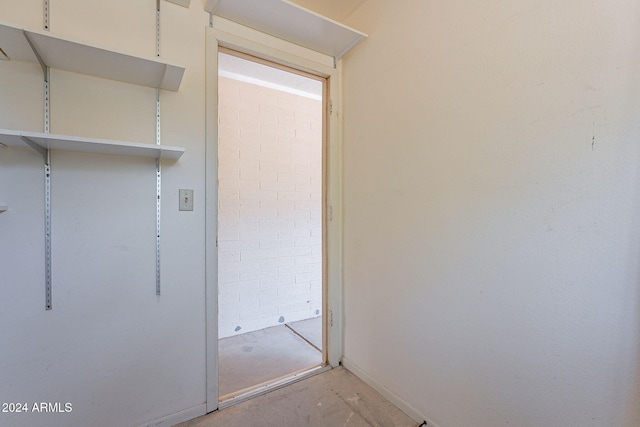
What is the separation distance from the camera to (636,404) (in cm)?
88

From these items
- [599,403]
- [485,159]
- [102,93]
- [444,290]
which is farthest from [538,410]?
[102,93]

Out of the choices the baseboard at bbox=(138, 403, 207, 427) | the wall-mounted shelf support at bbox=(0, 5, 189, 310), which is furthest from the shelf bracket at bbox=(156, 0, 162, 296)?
the baseboard at bbox=(138, 403, 207, 427)

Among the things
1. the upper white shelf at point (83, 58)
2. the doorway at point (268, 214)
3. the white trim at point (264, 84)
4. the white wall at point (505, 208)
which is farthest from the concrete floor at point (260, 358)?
the white trim at point (264, 84)

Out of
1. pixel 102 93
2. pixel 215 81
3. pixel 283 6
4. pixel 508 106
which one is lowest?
pixel 508 106

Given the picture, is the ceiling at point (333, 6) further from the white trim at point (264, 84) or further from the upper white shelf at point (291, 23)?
the white trim at point (264, 84)

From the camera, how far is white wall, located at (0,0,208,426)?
123 centimetres

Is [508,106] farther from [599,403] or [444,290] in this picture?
[599,403]

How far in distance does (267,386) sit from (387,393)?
0.79m

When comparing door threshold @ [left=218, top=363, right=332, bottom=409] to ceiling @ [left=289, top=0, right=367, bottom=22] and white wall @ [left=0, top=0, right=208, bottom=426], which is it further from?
ceiling @ [left=289, top=0, right=367, bottom=22]

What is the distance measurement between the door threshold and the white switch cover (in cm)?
120

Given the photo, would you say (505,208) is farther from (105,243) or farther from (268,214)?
(268,214)

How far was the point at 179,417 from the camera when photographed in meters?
1.55

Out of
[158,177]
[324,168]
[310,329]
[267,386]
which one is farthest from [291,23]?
[310,329]

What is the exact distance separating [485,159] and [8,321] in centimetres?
223
